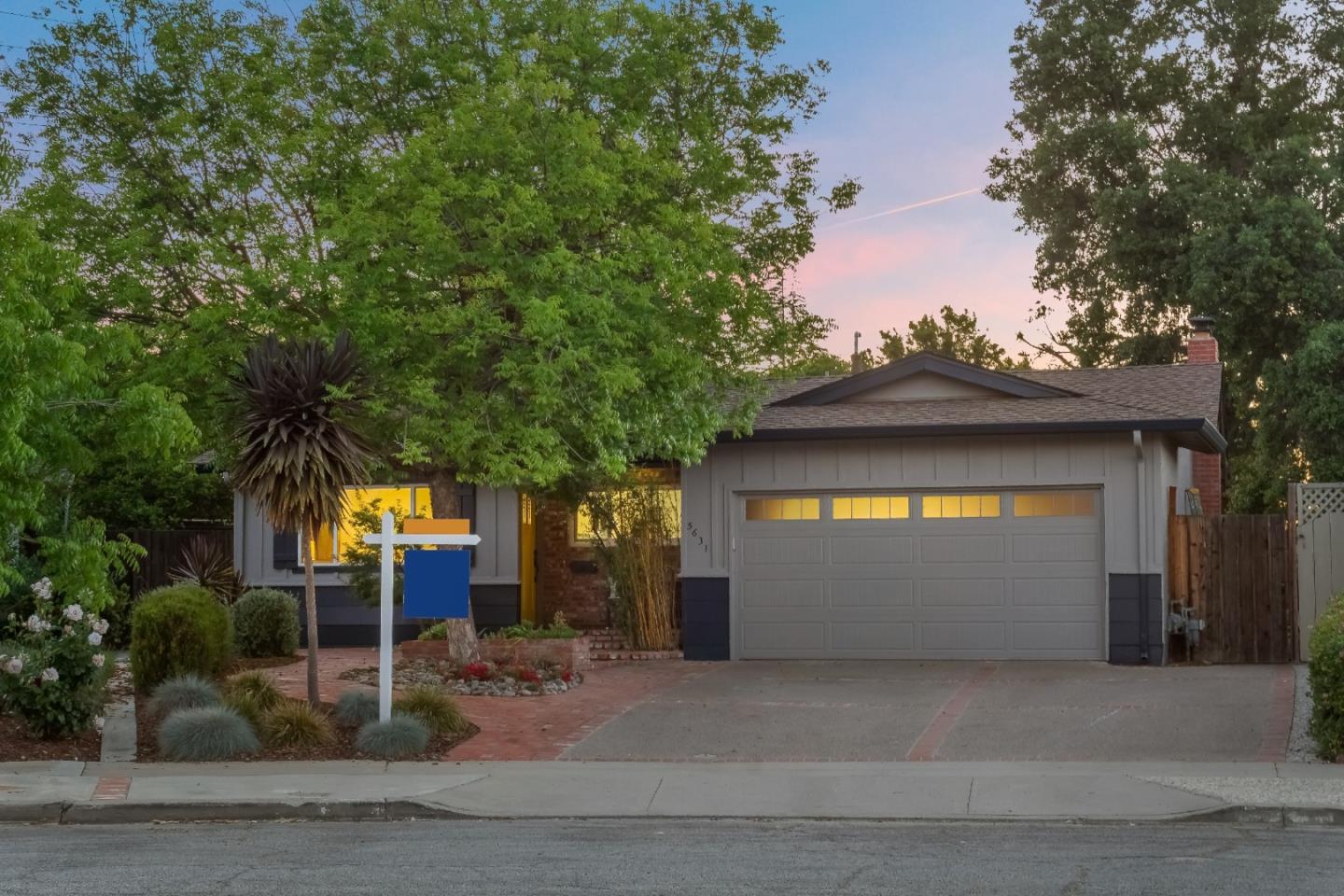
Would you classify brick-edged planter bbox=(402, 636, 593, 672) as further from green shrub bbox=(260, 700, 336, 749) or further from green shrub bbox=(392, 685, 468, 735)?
green shrub bbox=(260, 700, 336, 749)

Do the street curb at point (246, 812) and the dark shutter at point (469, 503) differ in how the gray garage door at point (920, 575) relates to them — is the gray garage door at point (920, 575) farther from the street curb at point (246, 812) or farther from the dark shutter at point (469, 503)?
the street curb at point (246, 812)

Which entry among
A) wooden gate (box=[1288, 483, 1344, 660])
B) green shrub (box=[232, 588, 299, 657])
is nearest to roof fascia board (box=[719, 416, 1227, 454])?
wooden gate (box=[1288, 483, 1344, 660])

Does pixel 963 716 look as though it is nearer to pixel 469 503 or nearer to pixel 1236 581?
pixel 1236 581

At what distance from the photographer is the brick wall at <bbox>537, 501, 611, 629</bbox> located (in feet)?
76.6

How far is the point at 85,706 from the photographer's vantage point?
45.1ft

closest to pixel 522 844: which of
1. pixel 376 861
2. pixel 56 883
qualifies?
pixel 376 861

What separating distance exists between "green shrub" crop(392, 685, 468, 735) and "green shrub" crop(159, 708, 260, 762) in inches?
57.0

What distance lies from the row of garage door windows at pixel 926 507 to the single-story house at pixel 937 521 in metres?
0.02

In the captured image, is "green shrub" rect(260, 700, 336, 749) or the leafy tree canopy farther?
the leafy tree canopy

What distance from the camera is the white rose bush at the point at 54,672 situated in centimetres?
1342

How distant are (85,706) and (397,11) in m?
8.35

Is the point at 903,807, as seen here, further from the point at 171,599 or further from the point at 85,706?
the point at 171,599

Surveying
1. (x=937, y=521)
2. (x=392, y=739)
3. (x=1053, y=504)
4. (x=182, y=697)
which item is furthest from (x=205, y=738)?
(x=1053, y=504)

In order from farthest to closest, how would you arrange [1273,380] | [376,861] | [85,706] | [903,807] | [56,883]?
1. [1273,380]
2. [85,706]
3. [903,807]
4. [376,861]
5. [56,883]
